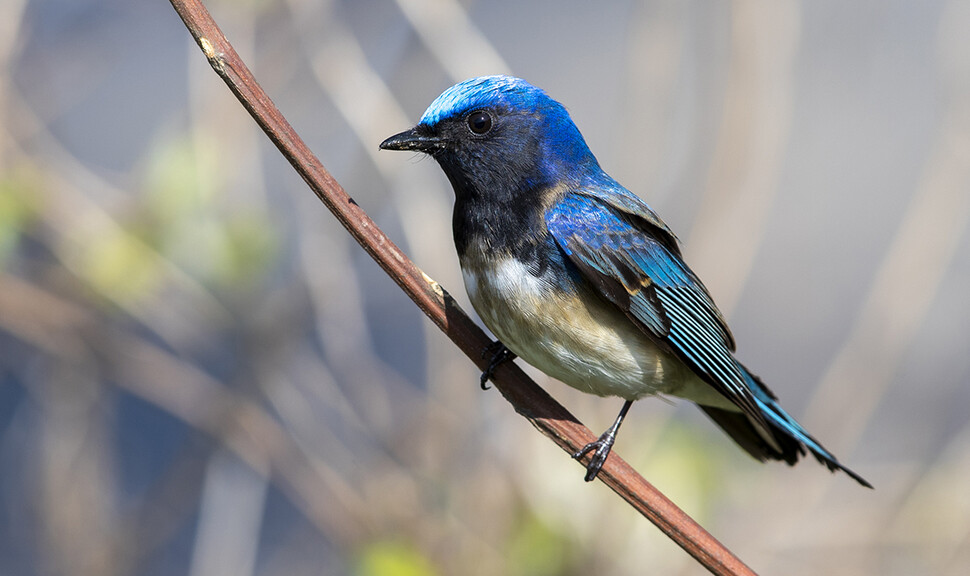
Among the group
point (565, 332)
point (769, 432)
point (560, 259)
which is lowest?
point (769, 432)

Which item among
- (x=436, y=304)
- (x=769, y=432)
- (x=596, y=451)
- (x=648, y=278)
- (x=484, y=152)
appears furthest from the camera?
(x=769, y=432)

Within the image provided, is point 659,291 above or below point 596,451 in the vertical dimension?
above

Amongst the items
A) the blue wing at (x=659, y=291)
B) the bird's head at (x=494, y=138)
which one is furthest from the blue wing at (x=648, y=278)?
the bird's head at (x=494, y=138)

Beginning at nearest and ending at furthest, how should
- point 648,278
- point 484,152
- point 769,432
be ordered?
point 484,152, point 648,278, point 769,432

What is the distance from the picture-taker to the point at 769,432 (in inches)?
125

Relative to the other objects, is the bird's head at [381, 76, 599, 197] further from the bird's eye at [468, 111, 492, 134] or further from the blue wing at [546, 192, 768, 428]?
the blue wing at [546, 192, 768, 428]

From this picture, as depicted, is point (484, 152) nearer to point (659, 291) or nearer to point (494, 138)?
point (494, 138)

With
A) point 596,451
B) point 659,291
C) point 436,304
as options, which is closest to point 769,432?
point 659,291

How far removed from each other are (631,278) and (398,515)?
1.55 m

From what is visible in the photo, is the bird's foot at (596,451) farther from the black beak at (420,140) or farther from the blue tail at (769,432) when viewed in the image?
the black beak at (420,140)

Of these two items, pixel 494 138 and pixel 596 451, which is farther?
pixel 494 138

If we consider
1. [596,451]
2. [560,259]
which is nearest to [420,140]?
[560,259]

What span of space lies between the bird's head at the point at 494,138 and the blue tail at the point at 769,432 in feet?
2.65

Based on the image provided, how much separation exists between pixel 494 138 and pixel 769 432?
113 centimetres
